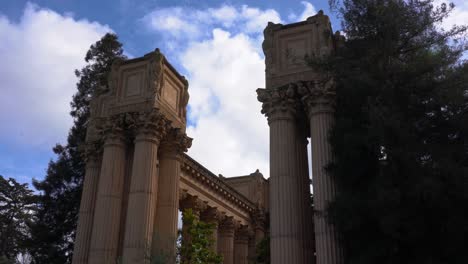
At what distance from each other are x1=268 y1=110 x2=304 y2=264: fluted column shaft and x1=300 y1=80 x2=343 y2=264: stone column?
42.1 inches

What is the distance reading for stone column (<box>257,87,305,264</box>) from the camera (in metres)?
19.4

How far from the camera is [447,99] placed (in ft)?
54.5

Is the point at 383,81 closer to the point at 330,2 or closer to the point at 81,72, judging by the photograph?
the point at 330,2

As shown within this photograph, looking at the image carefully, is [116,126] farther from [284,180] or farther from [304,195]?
[304,195]

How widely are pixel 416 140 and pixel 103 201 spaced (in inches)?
619

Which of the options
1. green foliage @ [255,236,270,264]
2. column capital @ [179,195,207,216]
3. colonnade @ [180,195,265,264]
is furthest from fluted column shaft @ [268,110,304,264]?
column capital @ [179,195,207,216]

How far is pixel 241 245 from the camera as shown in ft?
146

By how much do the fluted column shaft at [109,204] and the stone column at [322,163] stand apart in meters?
10.6

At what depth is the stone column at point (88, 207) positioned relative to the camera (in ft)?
84.2

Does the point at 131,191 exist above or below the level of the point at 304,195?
above

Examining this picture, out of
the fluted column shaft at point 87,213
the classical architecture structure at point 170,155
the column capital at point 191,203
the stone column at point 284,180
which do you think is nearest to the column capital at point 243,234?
the column capital at point 191,203

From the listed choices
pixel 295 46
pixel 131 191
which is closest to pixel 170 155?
pixel 131 191

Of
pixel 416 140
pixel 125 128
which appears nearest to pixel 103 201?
pixel 125 128

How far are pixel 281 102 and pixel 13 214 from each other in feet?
141
